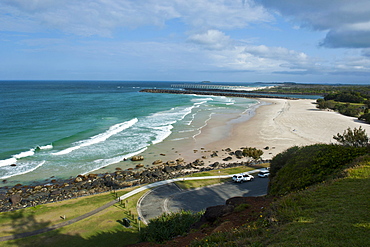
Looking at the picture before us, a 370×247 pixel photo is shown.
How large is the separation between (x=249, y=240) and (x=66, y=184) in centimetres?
2232

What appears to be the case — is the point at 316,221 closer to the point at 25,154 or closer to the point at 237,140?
the point at 237,140

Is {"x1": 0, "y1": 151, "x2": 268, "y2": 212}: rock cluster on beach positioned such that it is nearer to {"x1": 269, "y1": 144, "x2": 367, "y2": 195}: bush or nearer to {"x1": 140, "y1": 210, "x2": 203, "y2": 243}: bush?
A: {"x1": 140, "y1": 210, "x2": 203, "y2": 243}: bush

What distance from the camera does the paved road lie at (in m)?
18.4

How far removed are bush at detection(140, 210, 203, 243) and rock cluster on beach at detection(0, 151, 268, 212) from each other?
11028 millimetres

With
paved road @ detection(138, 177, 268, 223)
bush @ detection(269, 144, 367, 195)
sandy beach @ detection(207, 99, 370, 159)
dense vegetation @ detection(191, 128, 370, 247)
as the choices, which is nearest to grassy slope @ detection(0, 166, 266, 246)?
paved road @ detection(138, 177, 268, 223)

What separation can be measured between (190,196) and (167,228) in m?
7.15

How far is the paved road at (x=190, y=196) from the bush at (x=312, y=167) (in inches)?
206

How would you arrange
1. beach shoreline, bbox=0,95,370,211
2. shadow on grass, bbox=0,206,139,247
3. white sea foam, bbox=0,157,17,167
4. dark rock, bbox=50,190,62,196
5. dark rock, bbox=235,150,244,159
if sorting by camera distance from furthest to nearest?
dark rock, bbox=235,150,244,159 → white sea foam, bbox=0,157,17,167 → beach shoreline, bbox=0,95,370,211 → dark rock, bbox=50,190,62,196 → shadow on grass, bbox=0,206,139,247

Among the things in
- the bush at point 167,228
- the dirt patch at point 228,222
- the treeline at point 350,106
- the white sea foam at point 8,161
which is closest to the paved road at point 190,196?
the bush at point 167,228

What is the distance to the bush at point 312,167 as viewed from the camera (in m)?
13.5

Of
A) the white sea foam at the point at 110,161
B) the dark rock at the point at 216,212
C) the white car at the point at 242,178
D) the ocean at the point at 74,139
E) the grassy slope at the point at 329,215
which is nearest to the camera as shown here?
the grassy slope at the point at 329,215

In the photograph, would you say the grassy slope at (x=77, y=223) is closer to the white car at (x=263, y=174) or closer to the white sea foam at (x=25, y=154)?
Answer: the white car at (x=263, y=174)

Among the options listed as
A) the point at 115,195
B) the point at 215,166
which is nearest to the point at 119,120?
the point at 215,166

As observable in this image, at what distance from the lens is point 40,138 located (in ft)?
136
